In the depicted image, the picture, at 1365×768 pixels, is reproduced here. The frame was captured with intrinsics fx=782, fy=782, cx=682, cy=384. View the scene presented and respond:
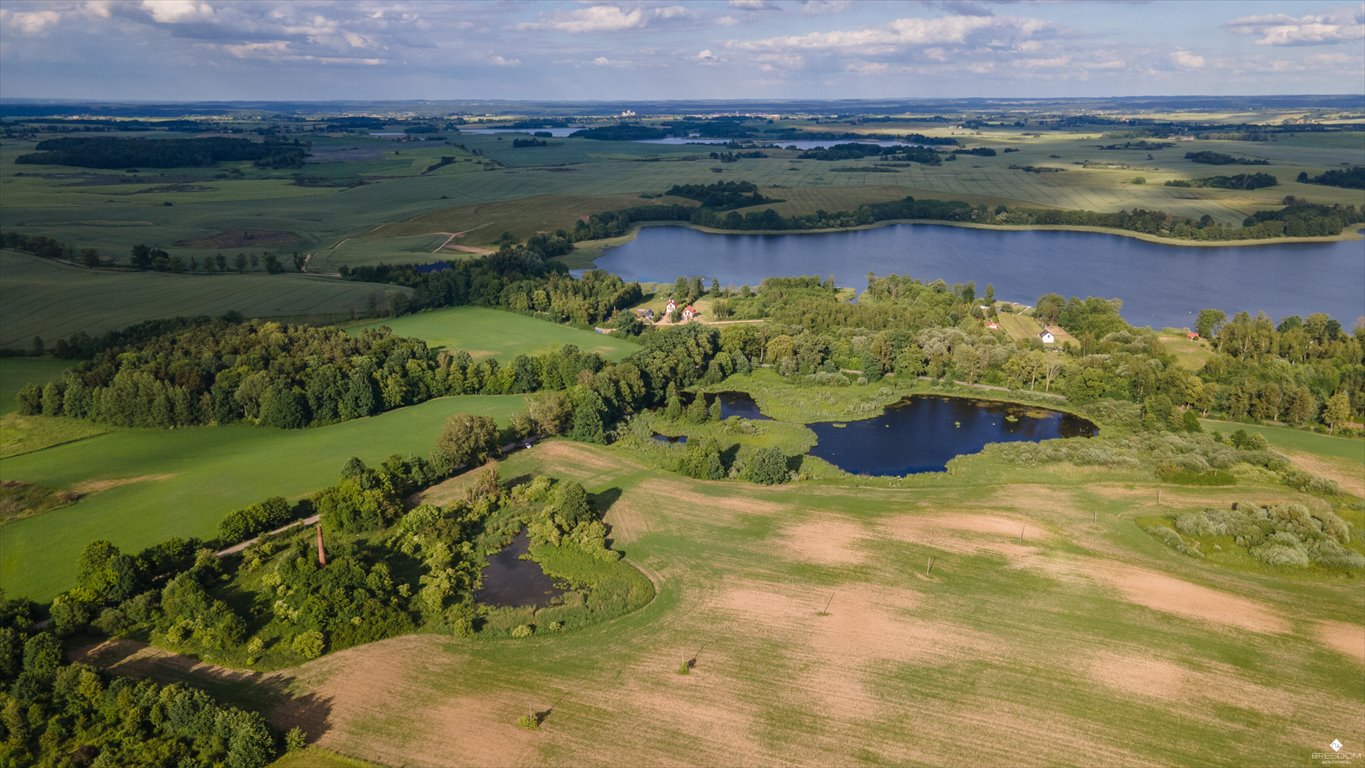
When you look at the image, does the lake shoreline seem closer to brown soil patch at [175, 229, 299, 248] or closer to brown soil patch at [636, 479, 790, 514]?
brown soil patch at [175, 229, 299, 248]

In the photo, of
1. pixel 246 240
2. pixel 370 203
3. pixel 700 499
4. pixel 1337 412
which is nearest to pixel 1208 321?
pixel 1337 412

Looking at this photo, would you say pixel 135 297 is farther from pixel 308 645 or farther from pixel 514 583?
pixel 514 583

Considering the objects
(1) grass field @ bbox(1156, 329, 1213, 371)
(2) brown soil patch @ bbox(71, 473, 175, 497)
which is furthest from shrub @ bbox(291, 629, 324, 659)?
(1) grass field @ bbox(1156, 329, 1213, 371)

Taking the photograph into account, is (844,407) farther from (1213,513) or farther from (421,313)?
(421,313)

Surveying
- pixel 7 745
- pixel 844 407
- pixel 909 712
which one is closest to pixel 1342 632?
pixel 909 712

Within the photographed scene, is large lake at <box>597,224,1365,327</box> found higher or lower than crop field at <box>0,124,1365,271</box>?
lower

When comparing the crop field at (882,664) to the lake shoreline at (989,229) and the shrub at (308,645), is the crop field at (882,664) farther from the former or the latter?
the lake shoreline at (989,229)
